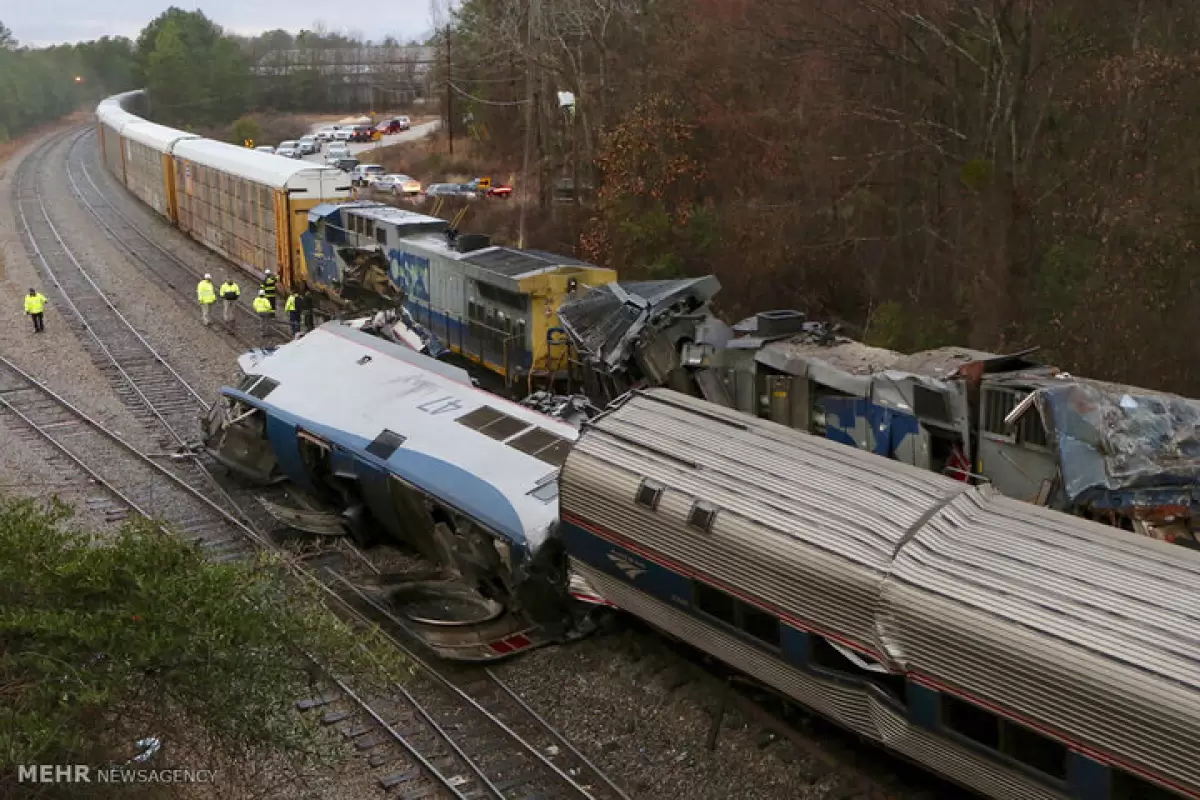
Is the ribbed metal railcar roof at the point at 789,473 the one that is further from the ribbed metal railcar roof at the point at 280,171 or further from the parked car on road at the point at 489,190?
the parked car on road at the point at 489,190

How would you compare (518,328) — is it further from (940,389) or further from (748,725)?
(748,725)

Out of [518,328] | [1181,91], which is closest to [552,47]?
[518,328]

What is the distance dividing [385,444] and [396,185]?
37731mm

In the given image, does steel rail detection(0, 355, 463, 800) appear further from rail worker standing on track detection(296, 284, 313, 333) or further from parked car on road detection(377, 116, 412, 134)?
parked car on road detection(377, 116, 412, 134)

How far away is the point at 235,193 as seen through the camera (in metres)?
33.6

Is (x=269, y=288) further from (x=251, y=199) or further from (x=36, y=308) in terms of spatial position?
(x=36, y=308)

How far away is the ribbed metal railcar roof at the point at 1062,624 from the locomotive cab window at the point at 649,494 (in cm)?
265

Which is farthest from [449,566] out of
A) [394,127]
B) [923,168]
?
[394,127]

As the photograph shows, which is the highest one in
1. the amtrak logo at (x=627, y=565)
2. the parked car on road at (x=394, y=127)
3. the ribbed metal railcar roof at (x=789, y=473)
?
the parked car on road at (x=394, y=127)

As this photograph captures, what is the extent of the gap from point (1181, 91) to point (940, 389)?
918 centimetres

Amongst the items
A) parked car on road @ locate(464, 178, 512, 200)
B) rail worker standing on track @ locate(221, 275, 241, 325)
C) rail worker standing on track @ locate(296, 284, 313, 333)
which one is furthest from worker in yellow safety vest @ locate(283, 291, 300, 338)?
parked car on road @ locate(464, 178, 512, 200)

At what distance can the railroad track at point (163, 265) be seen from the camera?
28016mm

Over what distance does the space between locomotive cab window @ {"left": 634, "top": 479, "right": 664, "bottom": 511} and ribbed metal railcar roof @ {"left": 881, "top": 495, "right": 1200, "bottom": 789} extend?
265 cm

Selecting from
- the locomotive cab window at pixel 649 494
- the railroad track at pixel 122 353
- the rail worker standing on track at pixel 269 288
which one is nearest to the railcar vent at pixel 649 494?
the locomotive cab window at pixel 649 494
